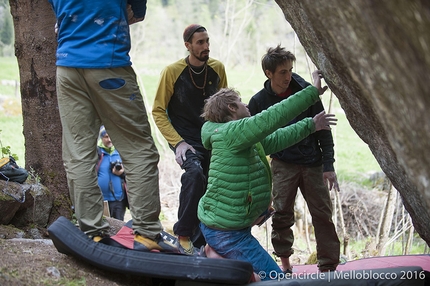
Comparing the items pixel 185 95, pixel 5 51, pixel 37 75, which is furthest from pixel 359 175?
pixel 5 51

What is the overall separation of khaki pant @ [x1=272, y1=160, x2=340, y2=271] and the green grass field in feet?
18.3

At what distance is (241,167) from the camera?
3820 millimetres

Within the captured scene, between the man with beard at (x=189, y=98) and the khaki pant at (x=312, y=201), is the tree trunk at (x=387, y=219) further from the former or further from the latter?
the man with beard at (x=189, y=98)

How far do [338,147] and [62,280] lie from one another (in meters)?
14.7

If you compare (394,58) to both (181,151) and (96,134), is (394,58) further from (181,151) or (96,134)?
(181,151)

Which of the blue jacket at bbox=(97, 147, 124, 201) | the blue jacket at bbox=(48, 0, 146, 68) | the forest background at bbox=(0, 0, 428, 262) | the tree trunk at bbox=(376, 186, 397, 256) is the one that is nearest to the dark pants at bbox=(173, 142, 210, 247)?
the blue jacket at bbox=(48, 0, 146, 68)

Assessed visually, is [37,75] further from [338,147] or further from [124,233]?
[338,147]

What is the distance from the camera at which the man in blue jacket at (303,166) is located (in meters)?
4.76

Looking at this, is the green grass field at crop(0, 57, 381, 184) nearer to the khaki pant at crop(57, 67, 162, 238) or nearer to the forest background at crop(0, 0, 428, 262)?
the forest background at crop(0, 0, 428, 262)

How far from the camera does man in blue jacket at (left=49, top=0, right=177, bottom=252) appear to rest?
12.2 ft

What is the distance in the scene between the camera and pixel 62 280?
3.43 m

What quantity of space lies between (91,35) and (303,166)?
7.36ft

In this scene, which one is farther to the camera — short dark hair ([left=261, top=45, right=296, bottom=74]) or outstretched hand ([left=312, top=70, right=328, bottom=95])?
short dark hair ([left=261, top=45, right=296, bottom=74])

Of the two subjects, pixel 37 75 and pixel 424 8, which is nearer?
pixel 424 8
